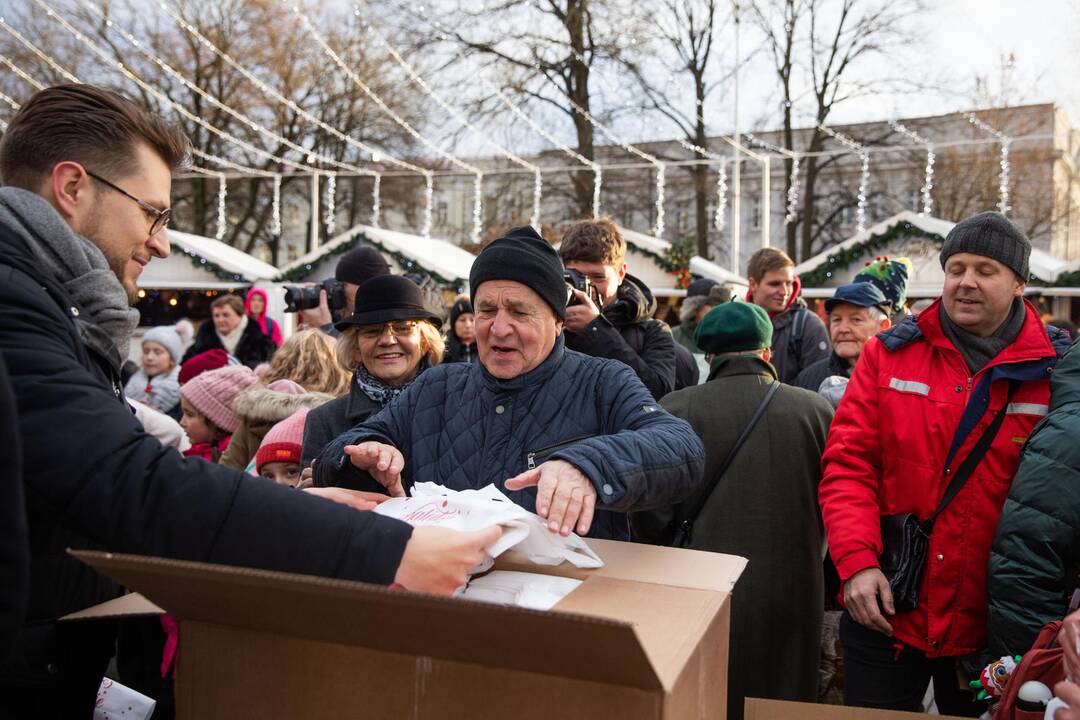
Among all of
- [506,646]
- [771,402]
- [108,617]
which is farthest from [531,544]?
[771,402]

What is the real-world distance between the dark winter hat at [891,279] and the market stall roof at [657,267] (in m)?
7.49

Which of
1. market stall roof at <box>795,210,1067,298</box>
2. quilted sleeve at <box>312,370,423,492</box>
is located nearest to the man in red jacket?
quilted sleeve at <box>312,370,423,492</box>

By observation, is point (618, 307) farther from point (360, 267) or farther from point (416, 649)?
point (416, 649)

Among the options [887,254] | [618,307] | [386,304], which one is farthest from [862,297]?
[887,254]

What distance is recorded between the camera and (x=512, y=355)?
222cm

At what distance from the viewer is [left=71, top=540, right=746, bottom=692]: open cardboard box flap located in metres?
1.01

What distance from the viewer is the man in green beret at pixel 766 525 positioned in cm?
309

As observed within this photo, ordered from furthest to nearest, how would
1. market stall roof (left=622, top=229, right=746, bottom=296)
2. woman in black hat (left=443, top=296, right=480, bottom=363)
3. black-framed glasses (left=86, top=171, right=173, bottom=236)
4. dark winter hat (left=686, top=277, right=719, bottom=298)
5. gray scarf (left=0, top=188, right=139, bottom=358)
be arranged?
market stall roof (left=622, top=229, right=746, bottom=296), dark winter hat (left=686, top=277, right=719, bottom=298), woman in black hat (left=443, top=296, right=480, bottom=363), black-framed glasses (left=86, top=171, right=173, bottom=236), gray scarf (left=0, top=188, right=139, bottom=358)

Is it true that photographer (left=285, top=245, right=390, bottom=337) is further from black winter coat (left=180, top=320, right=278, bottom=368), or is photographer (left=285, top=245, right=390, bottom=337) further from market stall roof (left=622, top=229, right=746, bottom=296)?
market stall roof (left=622, top=229, right=746, bottom=296)

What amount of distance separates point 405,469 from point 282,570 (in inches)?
39.9

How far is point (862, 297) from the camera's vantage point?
13.8ft

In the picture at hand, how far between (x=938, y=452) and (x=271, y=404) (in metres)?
2.60

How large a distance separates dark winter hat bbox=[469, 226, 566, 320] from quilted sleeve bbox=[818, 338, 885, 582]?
3.43 feet

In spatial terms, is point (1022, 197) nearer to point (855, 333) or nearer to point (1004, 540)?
point (855, 333)
